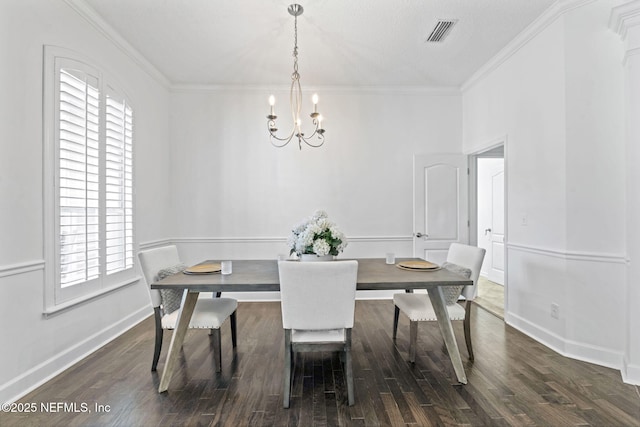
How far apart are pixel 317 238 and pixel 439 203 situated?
8.83ft

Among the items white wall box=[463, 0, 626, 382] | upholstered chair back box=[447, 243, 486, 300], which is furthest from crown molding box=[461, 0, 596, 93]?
upholstered chair back box=[447, 243, 486, 300]

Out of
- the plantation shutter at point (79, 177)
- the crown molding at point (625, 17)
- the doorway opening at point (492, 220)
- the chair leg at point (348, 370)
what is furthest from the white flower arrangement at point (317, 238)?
the doorway opening at point (492, 220)

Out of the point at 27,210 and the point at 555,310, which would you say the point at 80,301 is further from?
the point at 555,310

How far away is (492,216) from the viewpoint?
5586 millimetres

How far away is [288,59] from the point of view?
365cm

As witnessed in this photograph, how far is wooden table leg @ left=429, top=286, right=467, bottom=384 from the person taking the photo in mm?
2229

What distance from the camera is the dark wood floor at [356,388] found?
186cm

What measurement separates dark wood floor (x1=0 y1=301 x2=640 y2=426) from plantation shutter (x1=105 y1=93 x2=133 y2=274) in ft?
2.79

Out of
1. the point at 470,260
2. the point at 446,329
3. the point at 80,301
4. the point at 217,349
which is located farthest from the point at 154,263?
the point at 470,260

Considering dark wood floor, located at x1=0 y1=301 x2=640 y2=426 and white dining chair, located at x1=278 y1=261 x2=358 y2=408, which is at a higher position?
white dining chair, located at x1=278 y1=261 x2=358 y2=408

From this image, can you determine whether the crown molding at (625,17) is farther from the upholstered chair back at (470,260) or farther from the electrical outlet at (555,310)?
the electrical outlet at (555,310)

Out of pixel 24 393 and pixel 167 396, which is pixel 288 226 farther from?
pixel 24 393

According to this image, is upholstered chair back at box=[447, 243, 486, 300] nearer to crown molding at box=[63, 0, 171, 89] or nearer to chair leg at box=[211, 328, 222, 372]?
chair leg at box=[211, 328, 222, 372]

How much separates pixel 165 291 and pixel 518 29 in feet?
13.2
